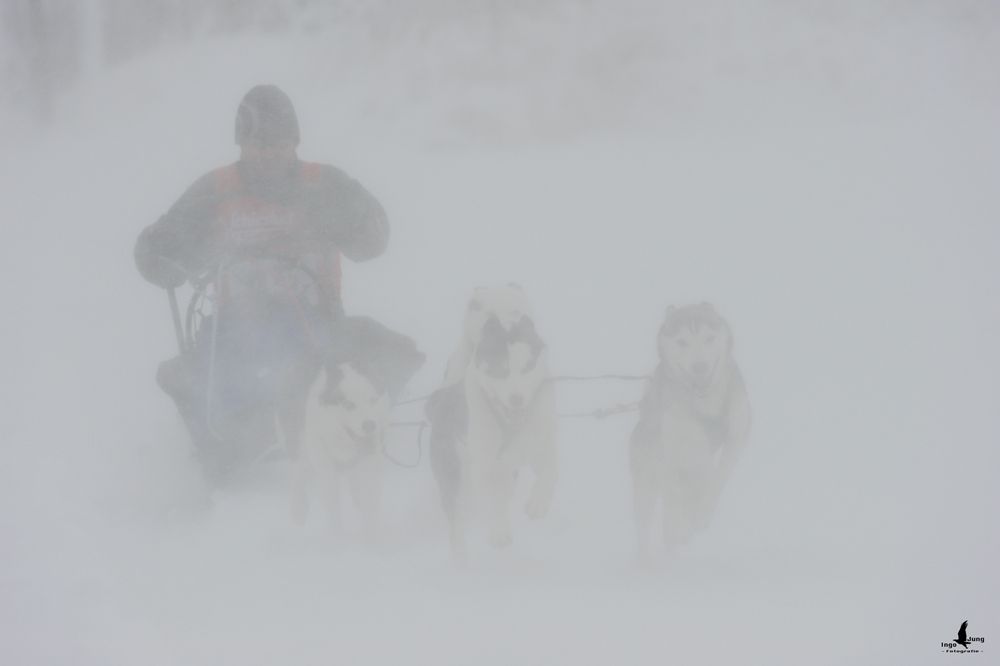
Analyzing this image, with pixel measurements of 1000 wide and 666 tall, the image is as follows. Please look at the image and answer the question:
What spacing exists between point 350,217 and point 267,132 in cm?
A: 23

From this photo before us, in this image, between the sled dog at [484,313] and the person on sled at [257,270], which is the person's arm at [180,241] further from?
the sled dog at [484,313]

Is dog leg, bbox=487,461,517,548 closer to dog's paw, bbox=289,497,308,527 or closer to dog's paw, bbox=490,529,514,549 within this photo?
dog's paw, bbox=490,529,514,549

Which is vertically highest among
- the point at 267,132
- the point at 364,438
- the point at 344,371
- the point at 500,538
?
the point at 267,132

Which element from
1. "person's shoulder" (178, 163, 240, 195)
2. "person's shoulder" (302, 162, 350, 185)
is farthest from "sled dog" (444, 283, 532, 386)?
"person's shoulder" (178, 163, 240, 195)

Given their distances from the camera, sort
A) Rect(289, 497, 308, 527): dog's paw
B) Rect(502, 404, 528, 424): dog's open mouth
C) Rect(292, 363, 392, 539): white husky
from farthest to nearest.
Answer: Rect(289, 497, 308, 527): dog's paw, Rect(292, 363, 392, 539): white husky, Rect(502, 404, 528, 424): dog's open mouth

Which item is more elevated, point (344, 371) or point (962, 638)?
point (344, 371)

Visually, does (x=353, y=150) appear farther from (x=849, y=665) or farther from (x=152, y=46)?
(x=849, y=665)

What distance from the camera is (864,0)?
2.67 meters

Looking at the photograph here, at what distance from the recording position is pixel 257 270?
205 cm

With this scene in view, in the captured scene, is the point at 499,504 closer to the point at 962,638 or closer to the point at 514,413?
the point at 514,413

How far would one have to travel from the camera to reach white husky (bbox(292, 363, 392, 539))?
193 centimetres

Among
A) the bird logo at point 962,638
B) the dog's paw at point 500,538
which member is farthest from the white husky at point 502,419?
the bird logo at point 962,638

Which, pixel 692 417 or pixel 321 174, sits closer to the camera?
pixel 692 417

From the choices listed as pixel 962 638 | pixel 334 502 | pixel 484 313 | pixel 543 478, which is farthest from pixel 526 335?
Answer: pixel 962 638
